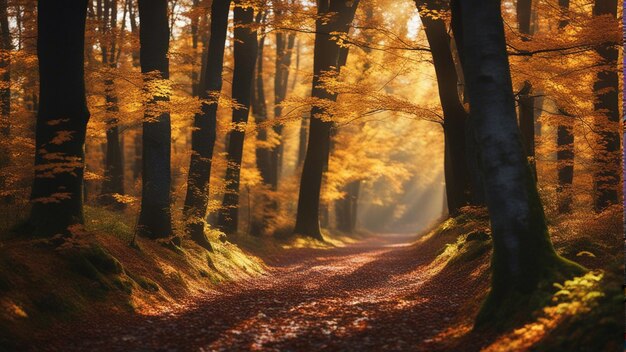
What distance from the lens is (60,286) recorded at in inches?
302

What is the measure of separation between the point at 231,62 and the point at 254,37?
24.9 ft

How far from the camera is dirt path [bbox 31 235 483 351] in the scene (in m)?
6.66

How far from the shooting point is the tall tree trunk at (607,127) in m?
12.7

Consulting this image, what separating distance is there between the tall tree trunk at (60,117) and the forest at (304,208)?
3 cm

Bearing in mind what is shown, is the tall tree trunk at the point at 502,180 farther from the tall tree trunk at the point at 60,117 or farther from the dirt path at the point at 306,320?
the tall tree trunk at the point at 60,117

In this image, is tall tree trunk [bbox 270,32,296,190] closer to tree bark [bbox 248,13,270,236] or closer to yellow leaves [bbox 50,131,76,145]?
tree bark [bbox 248,13,270,236]

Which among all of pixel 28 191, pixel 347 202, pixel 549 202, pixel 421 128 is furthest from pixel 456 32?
pixel 347 202

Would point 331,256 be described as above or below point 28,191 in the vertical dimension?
below

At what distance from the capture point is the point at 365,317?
8102mm

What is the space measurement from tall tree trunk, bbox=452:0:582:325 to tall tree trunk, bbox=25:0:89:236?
6.32 m

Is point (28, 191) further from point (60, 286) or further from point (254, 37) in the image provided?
point (254, 37)

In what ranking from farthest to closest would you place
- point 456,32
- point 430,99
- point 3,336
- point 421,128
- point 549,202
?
point 421,128
point 430,99
point 549,202
point 456,32
point 3,336

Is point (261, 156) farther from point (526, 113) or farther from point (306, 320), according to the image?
point (306, 320)

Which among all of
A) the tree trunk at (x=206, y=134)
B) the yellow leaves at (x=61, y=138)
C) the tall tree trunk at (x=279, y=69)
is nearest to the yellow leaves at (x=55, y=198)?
the yellow leaves at (x=61, y=138)
